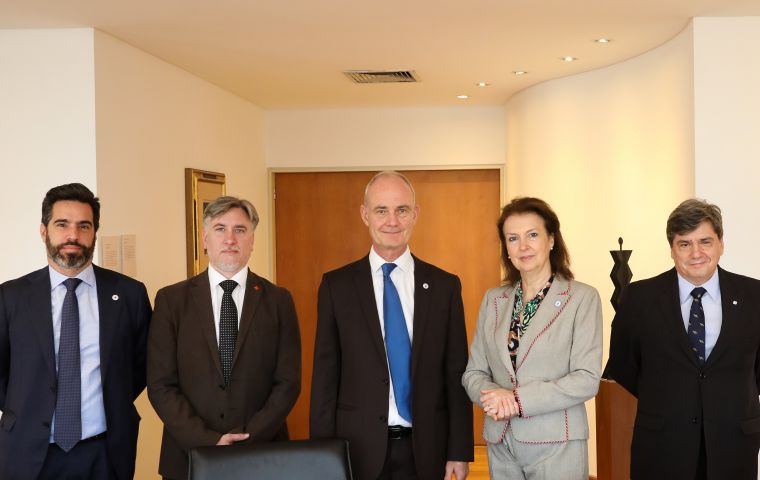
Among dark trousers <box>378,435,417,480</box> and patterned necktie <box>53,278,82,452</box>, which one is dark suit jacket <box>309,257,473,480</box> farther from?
patterned necktie <box>53,278,82,452</box>

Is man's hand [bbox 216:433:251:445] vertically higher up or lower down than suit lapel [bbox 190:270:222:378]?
lower down

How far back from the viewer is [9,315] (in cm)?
294

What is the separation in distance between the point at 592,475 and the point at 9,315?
156 inches

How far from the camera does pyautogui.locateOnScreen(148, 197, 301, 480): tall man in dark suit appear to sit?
2.83 meters

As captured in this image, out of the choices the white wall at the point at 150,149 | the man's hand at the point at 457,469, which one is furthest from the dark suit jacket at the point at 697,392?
the white wall at the point at 150,149

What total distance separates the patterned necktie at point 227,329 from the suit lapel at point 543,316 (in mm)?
971

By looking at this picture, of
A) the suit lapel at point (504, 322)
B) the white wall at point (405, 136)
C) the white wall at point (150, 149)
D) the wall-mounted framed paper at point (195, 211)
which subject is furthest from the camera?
the white wall at point (405, 136)

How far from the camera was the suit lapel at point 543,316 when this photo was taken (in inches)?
104

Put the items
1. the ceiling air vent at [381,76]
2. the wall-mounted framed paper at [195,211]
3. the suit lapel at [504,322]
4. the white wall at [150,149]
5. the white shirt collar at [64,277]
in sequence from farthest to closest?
1. the ceiling air vent at [381,76]
2. the wall-mounted framed paper at [195,211]
3. the white wall at [150,149]
4. the white shirt collar at [64,277]
5. the suit lapel at [504,322]

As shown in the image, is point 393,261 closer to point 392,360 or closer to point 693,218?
point 392,360

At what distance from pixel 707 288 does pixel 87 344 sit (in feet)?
7.15

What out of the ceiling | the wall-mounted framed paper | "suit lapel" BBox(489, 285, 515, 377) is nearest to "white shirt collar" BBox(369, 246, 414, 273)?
"suit lapel" BBox(489, 285, 515, 377)

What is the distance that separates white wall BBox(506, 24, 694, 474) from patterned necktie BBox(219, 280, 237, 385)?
101 inches

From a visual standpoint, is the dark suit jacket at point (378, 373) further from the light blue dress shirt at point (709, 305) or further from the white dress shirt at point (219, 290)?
the light blue dress shirt at point (709, 305)
